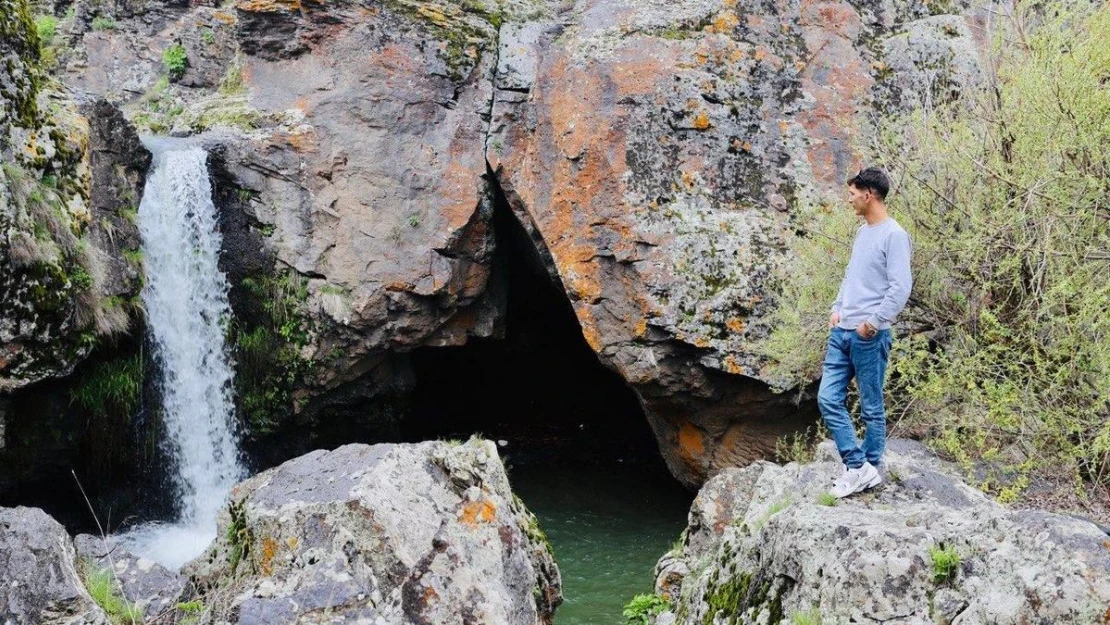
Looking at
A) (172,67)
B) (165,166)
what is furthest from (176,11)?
(165,166)

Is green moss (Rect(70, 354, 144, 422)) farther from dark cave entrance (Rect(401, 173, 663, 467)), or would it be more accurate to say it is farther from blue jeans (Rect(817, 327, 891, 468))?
blue jeans (Rect(817, 327, 891, 468))

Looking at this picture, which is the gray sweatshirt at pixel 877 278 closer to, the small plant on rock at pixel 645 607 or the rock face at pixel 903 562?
the rock face at pixel 903 562

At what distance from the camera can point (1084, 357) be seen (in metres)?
6.64

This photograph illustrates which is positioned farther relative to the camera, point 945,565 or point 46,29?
point 46,29

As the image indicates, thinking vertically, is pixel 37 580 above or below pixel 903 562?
below

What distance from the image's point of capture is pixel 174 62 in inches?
525

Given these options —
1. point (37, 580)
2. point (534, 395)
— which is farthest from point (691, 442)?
point (37, 580)

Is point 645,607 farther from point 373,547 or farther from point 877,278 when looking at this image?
point 877,278

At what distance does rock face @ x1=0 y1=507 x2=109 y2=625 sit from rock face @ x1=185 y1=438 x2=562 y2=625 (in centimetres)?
63

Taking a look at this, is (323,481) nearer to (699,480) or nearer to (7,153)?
(7,153)

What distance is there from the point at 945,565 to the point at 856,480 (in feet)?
3.88

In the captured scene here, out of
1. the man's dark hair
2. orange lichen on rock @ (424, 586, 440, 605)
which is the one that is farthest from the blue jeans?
orange lichen on rock @ (424, 586, 440, 605)

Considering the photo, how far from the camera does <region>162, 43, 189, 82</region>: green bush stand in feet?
43.8

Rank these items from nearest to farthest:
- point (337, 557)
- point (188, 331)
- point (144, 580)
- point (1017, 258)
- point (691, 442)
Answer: point (337, 557) < point (144, 580) < point (1017, 258) < point (188, 331) < point (691, 442)
